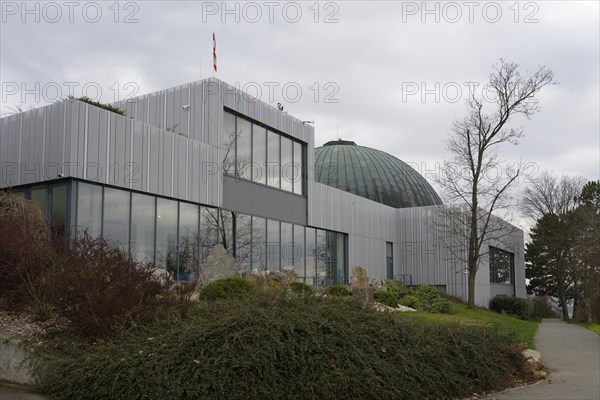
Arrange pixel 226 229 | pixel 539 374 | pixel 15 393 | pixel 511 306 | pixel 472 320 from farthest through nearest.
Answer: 1. pixel 511 306
2. pixel 472 320
3. pixel 226 229
4. pixel 539 374
5. pixel 15 393

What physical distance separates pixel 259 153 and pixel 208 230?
4.85 metres

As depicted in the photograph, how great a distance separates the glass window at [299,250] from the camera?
27453mm

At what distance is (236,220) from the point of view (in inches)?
922

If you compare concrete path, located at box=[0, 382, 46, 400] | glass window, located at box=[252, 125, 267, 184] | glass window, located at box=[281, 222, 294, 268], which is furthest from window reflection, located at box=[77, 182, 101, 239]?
glass window, located at box=[281, 222, 294, 268]

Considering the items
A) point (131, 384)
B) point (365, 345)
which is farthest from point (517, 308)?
→ point (131, 384)

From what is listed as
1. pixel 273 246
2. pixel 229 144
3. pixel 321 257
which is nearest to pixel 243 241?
pixel 273 246

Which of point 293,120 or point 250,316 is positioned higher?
point 293,120

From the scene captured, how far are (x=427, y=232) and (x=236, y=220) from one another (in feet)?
61.1

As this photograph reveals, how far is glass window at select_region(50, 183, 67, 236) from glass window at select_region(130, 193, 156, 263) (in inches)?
89.8

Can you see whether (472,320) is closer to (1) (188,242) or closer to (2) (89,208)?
(1) (188,242)

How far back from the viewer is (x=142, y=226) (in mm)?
19031

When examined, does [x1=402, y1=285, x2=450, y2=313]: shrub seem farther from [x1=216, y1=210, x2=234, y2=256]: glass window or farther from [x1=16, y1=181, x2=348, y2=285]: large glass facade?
[x1=216, y1=210, x2=234, y2=256]: glass window

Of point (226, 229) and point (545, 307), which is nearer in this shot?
point (226, 229)

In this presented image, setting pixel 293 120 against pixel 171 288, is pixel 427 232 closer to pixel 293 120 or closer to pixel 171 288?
pixel 293 120
